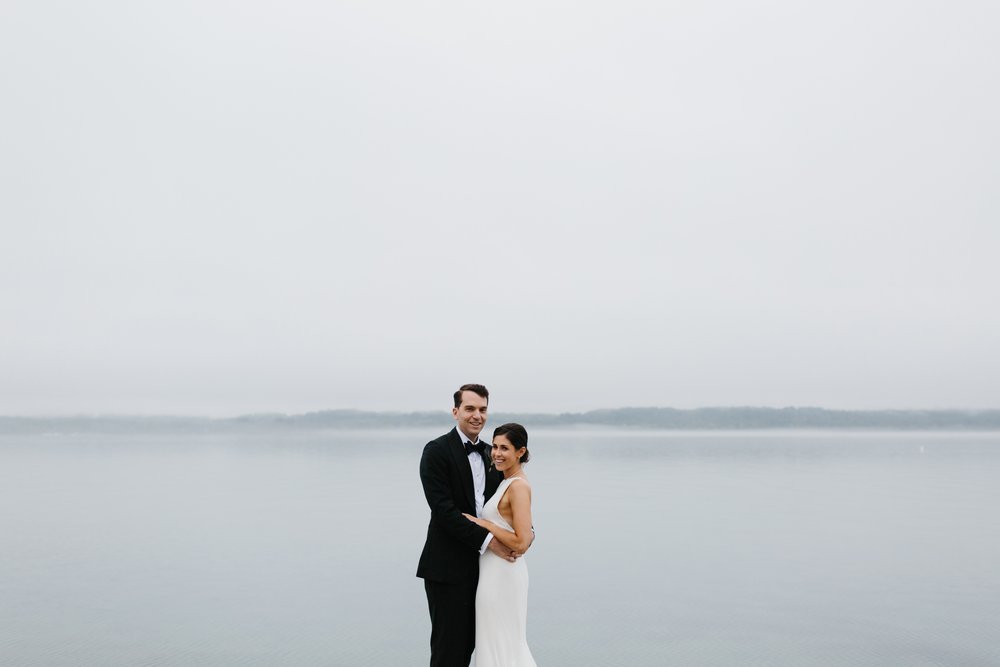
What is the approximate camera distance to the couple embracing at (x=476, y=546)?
16.3ft

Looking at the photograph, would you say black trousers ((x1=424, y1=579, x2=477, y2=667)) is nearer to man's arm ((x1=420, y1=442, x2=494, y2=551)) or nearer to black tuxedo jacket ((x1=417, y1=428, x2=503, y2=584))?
black tuxedo jacket ((x1=417, y1=428, x2=503, y2=584))

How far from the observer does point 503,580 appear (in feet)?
16.8

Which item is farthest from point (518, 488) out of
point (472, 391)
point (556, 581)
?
point (556, 581)

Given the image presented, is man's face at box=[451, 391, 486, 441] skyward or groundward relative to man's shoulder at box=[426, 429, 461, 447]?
skyward

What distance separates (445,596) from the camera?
5125 millimetres

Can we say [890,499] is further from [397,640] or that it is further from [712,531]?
[397,640]

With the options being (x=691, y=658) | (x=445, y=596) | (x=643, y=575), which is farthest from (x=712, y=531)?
(x=445, y=596)

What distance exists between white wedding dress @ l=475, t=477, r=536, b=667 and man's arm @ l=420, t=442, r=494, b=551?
21 centimetres

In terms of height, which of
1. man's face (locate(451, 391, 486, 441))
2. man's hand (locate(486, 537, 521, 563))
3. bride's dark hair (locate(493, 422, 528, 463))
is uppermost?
man's face (locate(451, 391, 486, 441))

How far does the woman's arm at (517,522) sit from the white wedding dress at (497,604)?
0.33ft

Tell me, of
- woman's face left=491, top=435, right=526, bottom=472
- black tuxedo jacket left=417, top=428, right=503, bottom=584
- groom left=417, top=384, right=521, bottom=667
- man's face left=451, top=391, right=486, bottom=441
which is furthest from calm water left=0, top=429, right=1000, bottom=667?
man's face left=451, top=391, right=486, bottom=441

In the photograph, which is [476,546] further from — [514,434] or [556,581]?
[556,581]

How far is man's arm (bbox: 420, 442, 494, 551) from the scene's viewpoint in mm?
4918

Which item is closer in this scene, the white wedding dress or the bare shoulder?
the bare shoulder
